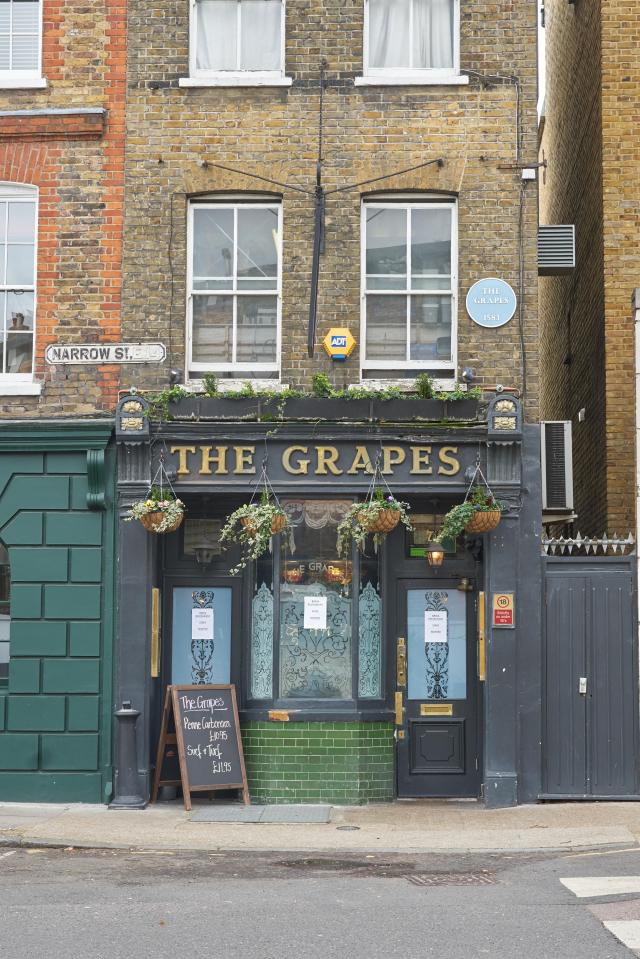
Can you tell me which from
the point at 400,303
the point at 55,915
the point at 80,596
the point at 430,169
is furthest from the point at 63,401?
the point at 55,915

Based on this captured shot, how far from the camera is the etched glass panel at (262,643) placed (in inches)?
523

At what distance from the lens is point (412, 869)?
10.1 metres

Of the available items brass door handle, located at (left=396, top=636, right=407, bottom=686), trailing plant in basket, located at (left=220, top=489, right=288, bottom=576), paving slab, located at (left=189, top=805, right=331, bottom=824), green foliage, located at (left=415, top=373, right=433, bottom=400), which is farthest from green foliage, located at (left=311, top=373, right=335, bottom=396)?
paving slab, located at (left=189, top=805, right=331, bottom=824)

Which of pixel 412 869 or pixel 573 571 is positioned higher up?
pixel 573 571

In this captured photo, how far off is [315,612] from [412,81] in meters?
5.63

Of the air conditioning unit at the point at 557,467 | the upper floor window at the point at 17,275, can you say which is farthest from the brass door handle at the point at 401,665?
the upper floor window at the point at 17,275

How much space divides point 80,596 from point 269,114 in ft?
17.7

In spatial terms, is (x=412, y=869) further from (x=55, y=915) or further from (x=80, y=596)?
(x=80, y=596)

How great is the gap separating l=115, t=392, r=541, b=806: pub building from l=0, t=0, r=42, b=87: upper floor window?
3.86m

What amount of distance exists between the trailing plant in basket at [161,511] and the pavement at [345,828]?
9.16 ft

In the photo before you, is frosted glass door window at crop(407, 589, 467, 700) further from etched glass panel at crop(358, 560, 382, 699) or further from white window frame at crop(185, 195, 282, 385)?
white window frame at crop(185, 195, 282, 385)

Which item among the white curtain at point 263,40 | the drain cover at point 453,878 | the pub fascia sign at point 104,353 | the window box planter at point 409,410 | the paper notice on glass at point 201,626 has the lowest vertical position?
the drain cover at point 453,878

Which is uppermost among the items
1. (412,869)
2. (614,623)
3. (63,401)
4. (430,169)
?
(430,169)

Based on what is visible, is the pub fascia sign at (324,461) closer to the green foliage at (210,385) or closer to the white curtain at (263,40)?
the green foliage at (210,385)
